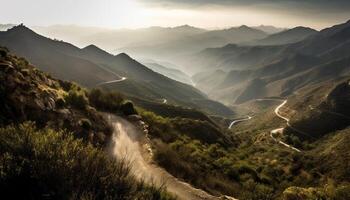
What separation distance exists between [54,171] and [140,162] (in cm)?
1499

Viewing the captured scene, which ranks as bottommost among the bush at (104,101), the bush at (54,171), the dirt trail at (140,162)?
the dirt trail at (140,162)

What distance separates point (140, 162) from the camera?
91.5ft

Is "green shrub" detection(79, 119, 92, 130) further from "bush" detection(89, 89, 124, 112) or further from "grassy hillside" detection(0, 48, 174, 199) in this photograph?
"bush" detection(89, 89, 124, 112)

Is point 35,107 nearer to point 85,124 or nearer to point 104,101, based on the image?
point 85,124

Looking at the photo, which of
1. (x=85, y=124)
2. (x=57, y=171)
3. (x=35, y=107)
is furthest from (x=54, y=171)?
(x=85, y=124)

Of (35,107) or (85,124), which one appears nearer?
(35,107)

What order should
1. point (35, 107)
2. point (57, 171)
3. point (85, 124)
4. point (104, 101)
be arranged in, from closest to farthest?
point (57, 171) → point (35, 107) → point (85, 124) → point (104, 101)

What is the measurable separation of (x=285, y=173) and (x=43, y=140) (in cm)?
4513

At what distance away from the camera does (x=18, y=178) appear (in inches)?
505

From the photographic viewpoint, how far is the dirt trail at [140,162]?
73.8 feet

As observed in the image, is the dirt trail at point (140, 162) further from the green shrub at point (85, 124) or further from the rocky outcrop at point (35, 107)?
the green shrub at point (85, 124)

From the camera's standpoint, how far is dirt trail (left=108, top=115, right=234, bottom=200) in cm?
2248

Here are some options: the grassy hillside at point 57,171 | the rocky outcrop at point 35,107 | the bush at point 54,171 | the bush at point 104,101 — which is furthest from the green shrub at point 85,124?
the bush at point 104,101

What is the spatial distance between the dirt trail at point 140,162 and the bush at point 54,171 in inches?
91.6
